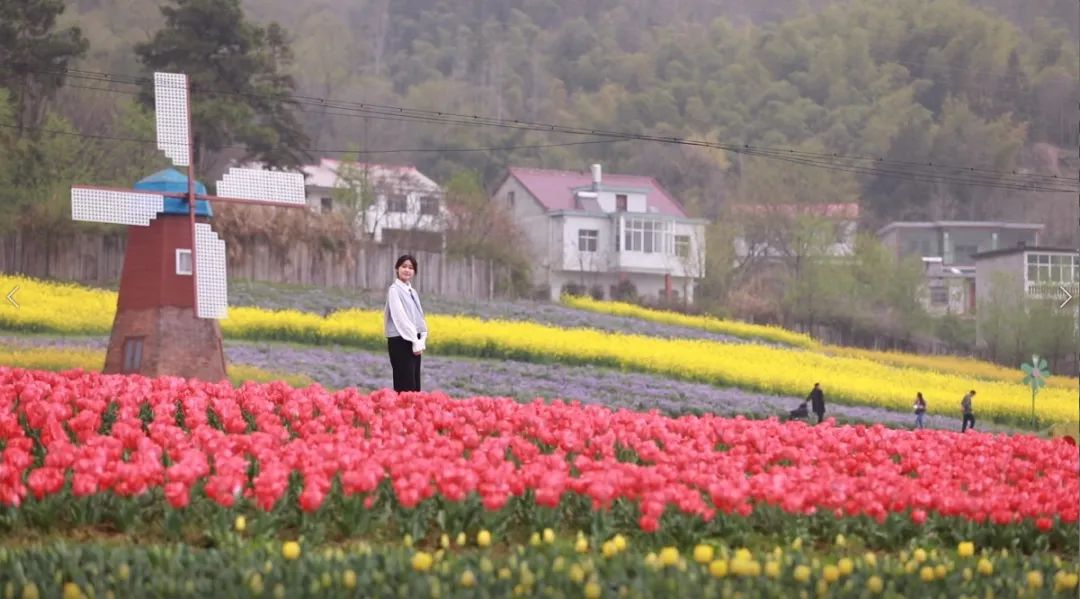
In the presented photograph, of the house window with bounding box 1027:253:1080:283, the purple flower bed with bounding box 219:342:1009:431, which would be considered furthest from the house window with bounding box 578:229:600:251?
the purple flower bed with bounding box 219:342:1009:431

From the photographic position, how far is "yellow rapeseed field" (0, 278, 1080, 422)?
23.7 meters

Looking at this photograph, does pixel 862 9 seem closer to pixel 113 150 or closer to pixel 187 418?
pixel 113 150

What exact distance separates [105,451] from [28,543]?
30.3 inches

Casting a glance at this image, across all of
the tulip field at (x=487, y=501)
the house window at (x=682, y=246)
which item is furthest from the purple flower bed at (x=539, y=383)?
the house window at (x=682, y=246)

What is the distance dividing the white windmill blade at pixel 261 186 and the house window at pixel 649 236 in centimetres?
1660

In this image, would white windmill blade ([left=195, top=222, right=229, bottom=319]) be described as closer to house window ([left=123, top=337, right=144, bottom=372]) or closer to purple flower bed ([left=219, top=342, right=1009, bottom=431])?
house window ([left=123, top=337, right=144, bottom=372])

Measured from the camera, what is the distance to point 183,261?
17.8m

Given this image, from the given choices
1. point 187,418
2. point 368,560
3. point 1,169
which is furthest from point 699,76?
point 368,560

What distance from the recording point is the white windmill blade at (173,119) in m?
18.1

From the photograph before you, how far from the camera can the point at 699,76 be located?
138 ft

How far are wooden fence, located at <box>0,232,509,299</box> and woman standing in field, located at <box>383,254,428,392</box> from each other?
1219cm

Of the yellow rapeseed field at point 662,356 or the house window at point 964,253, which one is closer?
the yellow rapeseed field at point 662,356

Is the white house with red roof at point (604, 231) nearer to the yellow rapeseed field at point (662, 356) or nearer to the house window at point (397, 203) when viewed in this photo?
the house window at point (397, 203)

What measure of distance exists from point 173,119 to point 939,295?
17.3 m
